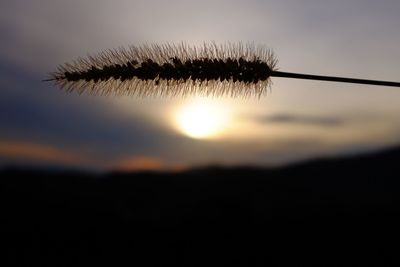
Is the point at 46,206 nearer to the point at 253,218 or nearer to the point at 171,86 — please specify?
the point at 253,218

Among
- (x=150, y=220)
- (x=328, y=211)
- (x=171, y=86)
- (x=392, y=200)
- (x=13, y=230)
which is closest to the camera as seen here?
(x=171, y=86)

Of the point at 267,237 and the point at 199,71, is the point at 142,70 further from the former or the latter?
the point at 267,237

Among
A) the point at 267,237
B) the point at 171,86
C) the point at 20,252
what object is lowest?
the point at 171,86

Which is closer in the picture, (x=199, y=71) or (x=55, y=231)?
(x=199, y=71)

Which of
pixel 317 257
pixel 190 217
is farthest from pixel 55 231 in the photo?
pixel 317 257

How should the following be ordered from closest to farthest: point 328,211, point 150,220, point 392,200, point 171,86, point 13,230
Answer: point 171,86 < point 392,200 < point 328,211 < point 150,220 < point 13,230

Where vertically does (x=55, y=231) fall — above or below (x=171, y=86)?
above

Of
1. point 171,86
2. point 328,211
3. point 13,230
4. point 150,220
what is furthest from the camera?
point 13,230

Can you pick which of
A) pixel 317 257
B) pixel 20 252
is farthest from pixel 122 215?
pixel 317 257

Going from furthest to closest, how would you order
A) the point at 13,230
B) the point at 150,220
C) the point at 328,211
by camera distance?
the point at 13,230 < the point at 150,220 < the point at 328,211
